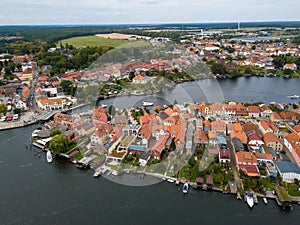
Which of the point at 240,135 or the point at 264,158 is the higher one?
the point at 240,135

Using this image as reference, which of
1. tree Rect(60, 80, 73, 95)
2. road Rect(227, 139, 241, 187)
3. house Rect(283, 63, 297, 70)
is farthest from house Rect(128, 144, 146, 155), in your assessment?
house Rect(283, 63, 297, 70)

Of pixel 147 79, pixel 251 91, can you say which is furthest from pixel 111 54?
pixel 251 91

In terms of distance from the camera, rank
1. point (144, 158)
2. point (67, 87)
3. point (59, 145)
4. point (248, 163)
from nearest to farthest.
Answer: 1. point (248, 163)
2. point (144, 158)
3. point (59, 145)
4. point (67, 87)

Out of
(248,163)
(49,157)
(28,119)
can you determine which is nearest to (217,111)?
(248,163)

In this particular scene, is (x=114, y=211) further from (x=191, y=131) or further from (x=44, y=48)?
(x=44, y=48)

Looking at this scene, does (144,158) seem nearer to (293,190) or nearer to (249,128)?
(293,190)

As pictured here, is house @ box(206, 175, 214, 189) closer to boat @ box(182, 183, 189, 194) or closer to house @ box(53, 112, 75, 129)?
boat @ box(182, 183, 189, 194)

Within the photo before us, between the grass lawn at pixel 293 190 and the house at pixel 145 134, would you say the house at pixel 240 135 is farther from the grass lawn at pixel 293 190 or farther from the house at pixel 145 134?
the house at pixel 145 134
